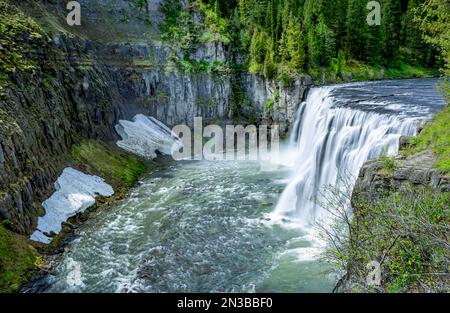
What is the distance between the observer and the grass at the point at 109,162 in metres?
35.0

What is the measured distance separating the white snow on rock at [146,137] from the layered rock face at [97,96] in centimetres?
128

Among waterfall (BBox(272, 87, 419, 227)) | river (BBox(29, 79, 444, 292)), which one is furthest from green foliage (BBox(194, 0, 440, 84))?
waterfall (BBox(272, 87, 419, 227))

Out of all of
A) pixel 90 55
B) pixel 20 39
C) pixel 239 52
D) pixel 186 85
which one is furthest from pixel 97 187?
pixel 239 52

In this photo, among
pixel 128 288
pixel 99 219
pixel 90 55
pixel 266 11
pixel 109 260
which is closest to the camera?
pixel 128 288

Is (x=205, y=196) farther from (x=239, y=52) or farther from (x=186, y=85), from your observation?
(x=239, y=52)

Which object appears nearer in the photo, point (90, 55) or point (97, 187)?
point (97, 187)

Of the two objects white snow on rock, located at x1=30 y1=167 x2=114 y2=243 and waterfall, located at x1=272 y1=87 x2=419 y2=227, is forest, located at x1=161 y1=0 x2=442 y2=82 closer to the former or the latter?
waterfall, located at x1=272 y1=87 x2=419 y2=227

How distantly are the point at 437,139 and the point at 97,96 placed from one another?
35.6m

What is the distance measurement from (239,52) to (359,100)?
26.0 meters

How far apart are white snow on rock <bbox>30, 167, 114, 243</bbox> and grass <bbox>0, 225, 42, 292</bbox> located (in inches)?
62.5

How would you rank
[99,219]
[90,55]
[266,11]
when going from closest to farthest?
[99,219] → [90,55] → [266,11]

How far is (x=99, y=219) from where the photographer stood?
2808 cm

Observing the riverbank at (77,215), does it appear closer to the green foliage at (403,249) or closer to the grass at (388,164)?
the green foliage at (403,249)

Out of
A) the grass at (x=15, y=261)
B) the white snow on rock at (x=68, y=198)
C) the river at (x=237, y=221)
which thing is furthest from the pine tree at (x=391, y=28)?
the grass at (x=15, y=261)
